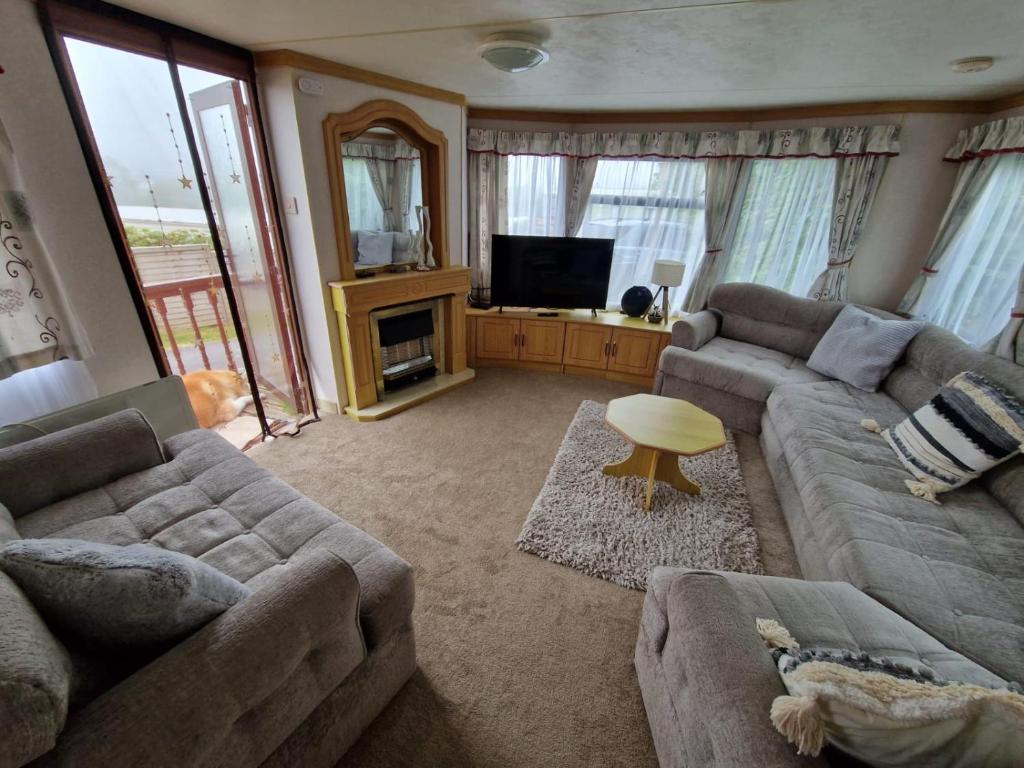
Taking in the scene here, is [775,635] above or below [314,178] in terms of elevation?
below

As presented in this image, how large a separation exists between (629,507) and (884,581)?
1090 mm

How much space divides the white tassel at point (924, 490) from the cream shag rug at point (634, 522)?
0.68m

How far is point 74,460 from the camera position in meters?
1.56

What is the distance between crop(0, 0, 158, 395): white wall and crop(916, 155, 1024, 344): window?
4.82 metres

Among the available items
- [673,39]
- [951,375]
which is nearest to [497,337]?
[673,39]

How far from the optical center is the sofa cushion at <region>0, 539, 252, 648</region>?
818 mm

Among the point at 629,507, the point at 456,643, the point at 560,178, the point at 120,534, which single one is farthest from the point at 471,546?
the point at 560,178

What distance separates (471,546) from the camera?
6.73 ft

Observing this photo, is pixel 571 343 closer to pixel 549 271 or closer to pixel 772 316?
pixel 549 271

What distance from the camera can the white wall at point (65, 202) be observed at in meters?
1.61

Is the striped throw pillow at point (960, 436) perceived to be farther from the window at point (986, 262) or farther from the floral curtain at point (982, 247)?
the window at point (986, 262)

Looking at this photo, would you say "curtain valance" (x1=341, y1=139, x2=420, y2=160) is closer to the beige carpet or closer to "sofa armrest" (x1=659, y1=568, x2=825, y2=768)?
the beige carpet

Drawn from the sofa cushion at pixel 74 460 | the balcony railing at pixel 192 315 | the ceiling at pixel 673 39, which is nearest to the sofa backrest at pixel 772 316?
the ceiling at pixel 673 39

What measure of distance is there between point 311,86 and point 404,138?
77 cm
